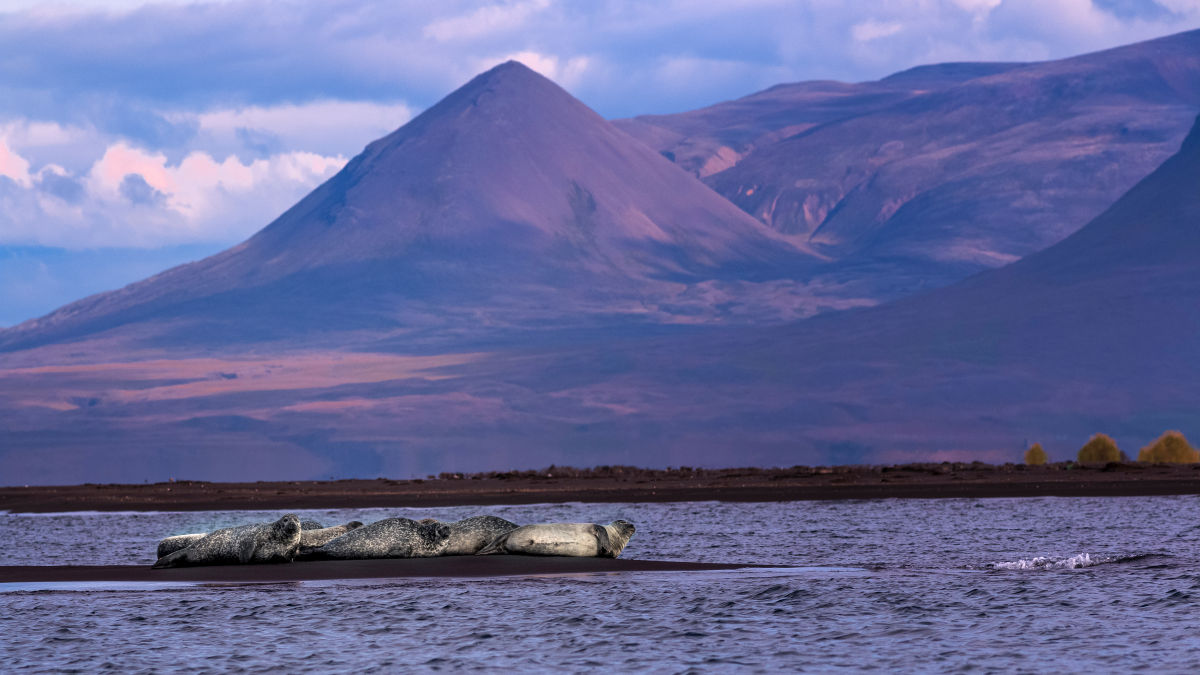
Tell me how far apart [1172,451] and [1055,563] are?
62554 millimetres

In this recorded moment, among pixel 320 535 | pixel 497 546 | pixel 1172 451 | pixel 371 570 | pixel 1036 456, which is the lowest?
pixel 371 570

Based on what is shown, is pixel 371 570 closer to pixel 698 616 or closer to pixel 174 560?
pixel 174 560

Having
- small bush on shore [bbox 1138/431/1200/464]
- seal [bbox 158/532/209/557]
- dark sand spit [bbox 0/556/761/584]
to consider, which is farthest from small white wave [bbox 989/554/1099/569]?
small bush on shore [bbox 1138/431/1200/464]

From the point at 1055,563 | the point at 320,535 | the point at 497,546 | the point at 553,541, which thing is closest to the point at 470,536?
the point at 497,546

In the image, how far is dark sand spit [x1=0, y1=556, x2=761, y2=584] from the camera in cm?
3150

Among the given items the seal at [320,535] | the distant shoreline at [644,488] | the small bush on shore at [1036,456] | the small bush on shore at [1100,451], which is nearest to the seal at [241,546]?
the seal at [320,535]

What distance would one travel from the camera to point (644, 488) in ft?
250

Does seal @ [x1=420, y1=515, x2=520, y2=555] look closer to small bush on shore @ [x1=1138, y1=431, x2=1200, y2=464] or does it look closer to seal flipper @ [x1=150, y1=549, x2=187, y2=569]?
seal flipper @ [x1=150, y1=549, x2=187, y2=569]

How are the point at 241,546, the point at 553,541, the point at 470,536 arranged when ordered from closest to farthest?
the point at 241,546 → the point at 553,541 → the point at 470,536

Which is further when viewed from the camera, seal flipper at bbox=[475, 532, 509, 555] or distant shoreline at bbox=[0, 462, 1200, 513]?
distant shoreline at bbox=[0, 462, 1200, 513]

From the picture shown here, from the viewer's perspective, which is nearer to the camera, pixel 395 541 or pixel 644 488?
pixel 395 541

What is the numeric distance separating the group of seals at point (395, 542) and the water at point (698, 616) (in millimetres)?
2447

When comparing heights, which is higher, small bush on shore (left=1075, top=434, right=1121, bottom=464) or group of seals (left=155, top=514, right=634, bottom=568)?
small bush on shore (left=1075, top=434, right=1121, bottom=464)

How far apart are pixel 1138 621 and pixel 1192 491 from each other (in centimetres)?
4196
